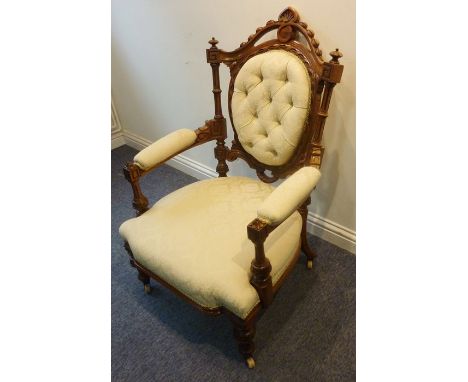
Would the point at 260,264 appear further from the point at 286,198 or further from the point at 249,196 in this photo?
the point at 249,196

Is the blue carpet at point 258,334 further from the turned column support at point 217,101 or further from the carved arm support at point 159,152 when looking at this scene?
the turned column support at point 217,101

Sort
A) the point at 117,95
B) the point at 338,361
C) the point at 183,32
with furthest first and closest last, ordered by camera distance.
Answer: the point at 117,95
the point at 183,32
the point at 338,361

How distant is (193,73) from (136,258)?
1.15 meters

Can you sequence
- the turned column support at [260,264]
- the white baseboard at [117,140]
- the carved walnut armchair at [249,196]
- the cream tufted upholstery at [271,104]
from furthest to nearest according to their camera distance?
the white baseboard at [117,140] < the cream tufted upholstery at [271,104] < the carved walnut armchair at [249,196] < the turned column support at [260,264]

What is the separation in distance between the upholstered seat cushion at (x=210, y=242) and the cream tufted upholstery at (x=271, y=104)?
7.5 inches

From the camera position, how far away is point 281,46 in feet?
4.17

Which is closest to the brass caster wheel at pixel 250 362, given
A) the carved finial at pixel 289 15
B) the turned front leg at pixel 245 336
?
the turned front leg at pixel 245 336

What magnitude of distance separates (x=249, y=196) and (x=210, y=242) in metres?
0.29

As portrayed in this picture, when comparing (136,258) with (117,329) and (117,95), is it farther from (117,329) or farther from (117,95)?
(117,95)

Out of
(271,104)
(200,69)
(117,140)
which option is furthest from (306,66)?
(117,140)

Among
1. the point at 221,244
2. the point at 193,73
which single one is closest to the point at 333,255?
the point at 221,244

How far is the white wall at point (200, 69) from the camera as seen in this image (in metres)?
1.31

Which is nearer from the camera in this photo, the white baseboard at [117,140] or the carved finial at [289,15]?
the carved finial at [289,15]

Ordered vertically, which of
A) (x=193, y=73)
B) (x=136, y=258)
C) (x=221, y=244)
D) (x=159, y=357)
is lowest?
(x=159, y=357)
